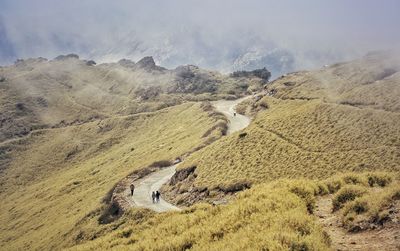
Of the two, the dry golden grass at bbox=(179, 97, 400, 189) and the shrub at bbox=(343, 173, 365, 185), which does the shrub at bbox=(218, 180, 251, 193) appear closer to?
the dry golden grass at bbox=(179, 97, 400, 189)

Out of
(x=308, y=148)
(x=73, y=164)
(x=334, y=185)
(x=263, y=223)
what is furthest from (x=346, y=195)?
(x=73, y=164)

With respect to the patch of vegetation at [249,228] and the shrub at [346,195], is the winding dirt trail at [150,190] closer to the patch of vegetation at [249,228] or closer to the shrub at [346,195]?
the patch of vegetation at [249,228]

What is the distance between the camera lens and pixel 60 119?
621ft

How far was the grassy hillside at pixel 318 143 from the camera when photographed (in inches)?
1823

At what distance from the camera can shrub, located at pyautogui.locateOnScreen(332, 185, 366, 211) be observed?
19750mm

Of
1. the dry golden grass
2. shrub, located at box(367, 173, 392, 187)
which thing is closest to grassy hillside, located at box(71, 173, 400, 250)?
shrub, located at box(367, 173, 392, 187)

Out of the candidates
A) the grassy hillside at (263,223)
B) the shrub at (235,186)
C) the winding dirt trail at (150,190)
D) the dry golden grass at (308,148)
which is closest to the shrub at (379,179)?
the grassy hillside at (263,223)

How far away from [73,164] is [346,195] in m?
124

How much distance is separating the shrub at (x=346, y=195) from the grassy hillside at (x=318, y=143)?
77.7 ft

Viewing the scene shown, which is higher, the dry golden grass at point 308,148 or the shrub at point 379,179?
the dry golden grass at point 308,148

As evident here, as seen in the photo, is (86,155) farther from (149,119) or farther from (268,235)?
(268,235)

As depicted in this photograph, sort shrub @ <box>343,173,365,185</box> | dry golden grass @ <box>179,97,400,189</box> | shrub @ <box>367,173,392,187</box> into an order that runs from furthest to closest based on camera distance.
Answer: dry golden grass @ <box>179,97,400,189</box>, shrub @ <box>343,173,365,185</box>, shrub @ <box>367,173,392,187</box>

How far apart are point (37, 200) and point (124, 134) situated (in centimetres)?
5303

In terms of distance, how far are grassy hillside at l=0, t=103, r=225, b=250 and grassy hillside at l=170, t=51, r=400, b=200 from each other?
53.9 ft
